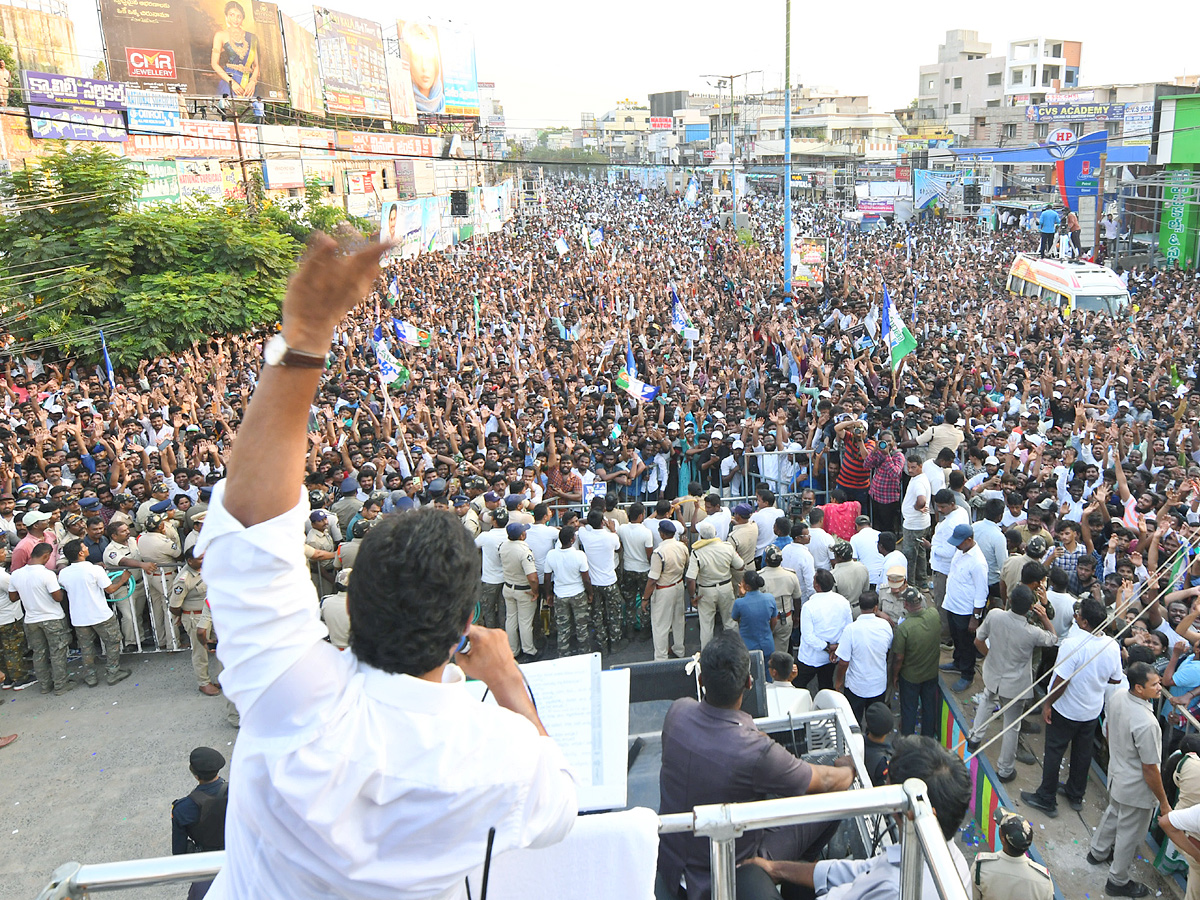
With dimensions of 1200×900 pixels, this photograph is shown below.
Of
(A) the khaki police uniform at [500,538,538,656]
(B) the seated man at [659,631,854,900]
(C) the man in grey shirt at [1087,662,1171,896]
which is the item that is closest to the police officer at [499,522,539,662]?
(A) the khaki police uniform at [500,538,538,656]

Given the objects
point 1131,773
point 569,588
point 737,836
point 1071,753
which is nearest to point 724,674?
point 737,836

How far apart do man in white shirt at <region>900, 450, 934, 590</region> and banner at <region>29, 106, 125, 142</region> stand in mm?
20594

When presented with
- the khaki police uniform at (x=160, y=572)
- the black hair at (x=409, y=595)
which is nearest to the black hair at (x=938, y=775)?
the black hair at (x=409, y=595)

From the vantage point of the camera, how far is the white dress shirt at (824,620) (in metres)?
6.41

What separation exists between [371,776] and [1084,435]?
9.47 meters

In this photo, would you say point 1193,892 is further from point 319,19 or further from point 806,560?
point 319,19

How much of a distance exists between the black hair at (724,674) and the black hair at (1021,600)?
11.3ft

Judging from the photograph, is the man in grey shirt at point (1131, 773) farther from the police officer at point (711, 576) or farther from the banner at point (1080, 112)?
the banner at point (1080, 112)

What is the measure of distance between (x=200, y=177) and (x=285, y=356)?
94.6 ft

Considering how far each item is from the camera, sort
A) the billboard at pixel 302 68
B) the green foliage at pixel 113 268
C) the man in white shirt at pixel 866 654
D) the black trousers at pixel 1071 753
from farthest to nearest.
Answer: the billboard at pixel 302 68 → the green foliage at pixel 113 268 → the man in white shirt at pixel 866 654 → the black trousers at pixel 1071 753

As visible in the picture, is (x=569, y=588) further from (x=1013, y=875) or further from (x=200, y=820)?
(x=1013, y=875)

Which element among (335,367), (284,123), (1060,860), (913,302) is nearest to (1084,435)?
(1060,860)

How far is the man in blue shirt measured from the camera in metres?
30.0

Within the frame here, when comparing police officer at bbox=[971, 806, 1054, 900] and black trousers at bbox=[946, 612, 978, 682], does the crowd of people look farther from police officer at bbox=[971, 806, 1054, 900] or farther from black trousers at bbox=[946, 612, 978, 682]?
police officer at bbox=[971, 806, 1054, 900]
